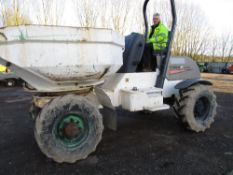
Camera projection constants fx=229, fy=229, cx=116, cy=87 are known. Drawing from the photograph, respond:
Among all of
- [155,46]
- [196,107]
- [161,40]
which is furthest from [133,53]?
[196,107]

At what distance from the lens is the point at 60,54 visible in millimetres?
2971

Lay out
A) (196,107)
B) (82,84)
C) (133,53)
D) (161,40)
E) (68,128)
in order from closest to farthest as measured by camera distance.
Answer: (68,128)
(82,84)
(133,53)
(161,40)
(196,107)

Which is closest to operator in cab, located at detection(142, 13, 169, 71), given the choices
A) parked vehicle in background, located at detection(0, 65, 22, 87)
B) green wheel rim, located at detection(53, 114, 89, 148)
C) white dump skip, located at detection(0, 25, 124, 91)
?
white dump skip, located at detection(0, 25, 124, 91)

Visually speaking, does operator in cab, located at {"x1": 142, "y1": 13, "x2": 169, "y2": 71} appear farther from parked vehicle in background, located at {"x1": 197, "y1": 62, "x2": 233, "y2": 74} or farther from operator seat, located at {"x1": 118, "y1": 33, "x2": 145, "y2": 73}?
parked vehicle in background, located at {"x1": 197, "y1": 62, "x2": 233, "y2": 74}

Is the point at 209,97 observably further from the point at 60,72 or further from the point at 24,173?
the point at 24,173

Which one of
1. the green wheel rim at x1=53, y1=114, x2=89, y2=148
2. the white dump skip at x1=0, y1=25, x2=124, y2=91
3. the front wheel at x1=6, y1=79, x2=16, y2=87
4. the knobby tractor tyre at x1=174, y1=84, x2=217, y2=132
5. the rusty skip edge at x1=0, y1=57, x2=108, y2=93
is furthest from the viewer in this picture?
the front wheel at x1=6, y1=79, x2=16, y2=87

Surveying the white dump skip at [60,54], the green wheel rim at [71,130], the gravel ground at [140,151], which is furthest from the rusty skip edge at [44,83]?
the gravel ground at [140,151]

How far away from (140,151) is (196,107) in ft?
5.40

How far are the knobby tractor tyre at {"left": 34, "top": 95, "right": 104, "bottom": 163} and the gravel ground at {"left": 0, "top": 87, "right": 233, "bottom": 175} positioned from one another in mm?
194

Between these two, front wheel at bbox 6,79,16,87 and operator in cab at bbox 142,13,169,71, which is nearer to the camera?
operator in cab at bbox 142,13,169,71

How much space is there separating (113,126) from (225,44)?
144ft

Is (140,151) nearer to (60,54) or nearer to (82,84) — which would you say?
(82,84)

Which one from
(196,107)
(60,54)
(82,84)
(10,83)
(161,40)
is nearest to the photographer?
(60,54)

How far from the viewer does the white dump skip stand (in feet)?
9.18
